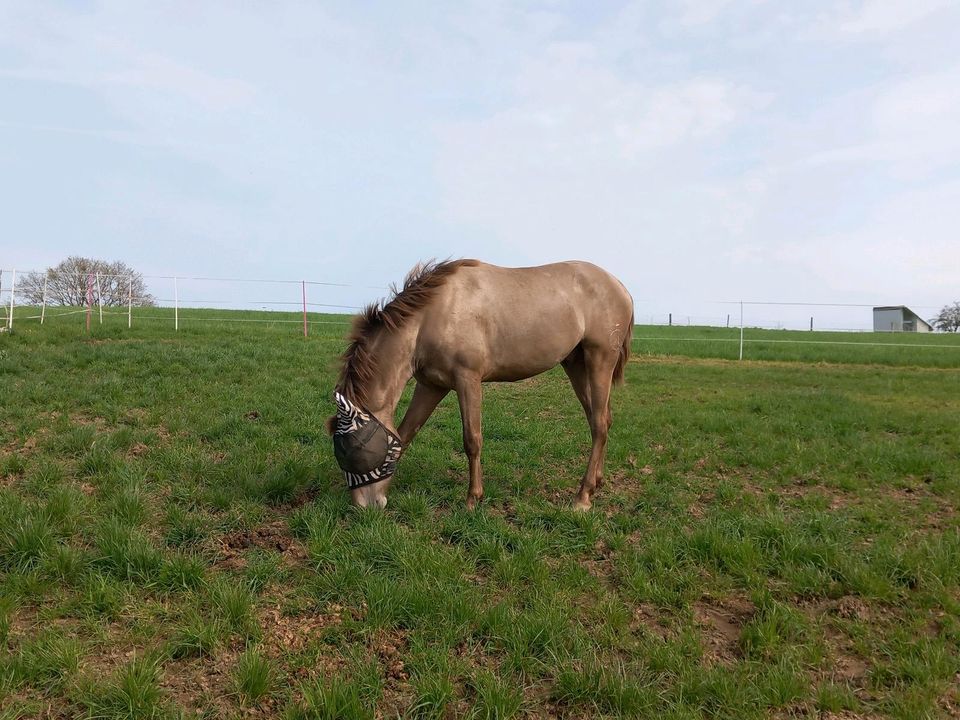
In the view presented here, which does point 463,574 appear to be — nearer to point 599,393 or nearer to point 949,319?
point 599,393

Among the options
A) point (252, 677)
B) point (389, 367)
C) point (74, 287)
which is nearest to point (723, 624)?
point (252, 677)

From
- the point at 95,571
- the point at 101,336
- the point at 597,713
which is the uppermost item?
the point at 101,336

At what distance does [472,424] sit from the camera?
481 centimetres

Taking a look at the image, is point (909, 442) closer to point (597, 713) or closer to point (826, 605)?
point (826, 605)

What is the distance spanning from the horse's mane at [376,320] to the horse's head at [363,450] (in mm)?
209

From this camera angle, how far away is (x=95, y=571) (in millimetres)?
3508

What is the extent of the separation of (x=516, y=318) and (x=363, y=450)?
5.85 feet

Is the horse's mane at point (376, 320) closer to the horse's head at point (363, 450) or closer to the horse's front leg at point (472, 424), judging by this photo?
the horse's head at point (363, 450)

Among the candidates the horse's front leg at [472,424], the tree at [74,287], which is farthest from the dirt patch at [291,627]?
the tree at [74,287]

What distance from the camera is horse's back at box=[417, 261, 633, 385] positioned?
480cm

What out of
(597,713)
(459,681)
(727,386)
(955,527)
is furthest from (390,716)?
(727,386)

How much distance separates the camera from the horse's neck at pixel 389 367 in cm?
473

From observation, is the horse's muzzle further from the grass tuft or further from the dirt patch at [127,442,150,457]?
the dirt patch at [127,442,150,457]

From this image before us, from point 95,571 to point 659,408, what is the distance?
771 cm
